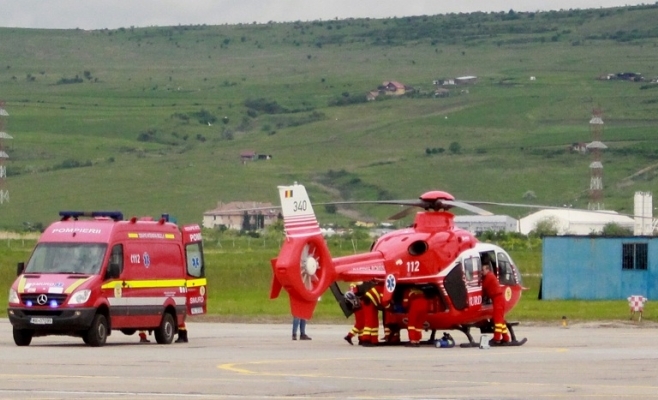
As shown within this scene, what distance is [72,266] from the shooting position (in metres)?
28.2

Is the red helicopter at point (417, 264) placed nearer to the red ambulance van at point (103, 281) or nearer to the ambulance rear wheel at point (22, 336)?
the red ambulance van at point (103, 281)

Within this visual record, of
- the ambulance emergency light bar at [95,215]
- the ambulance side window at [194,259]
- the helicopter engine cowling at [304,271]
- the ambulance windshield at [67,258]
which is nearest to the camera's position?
the helicopter engine cowling at [304,271]

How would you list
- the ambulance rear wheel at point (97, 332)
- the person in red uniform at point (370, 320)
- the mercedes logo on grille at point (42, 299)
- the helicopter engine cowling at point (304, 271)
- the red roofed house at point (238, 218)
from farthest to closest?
the red roofed house at point (238, 218) → the person in red uniform at point (370, 320) → the ambulance rear wheel at point (97, 332) → the mercedes logo on grille at point (42, 299) → the helicopter engine cowling at point (304, 271)

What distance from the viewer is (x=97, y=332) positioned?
27.7 m

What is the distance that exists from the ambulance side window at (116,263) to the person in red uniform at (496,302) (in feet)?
23.0

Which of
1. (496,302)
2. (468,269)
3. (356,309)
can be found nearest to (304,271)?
(356,309)

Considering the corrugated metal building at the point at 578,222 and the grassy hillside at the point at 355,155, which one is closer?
the corrugated metal building at the point at 578,222

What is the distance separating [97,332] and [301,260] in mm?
4282

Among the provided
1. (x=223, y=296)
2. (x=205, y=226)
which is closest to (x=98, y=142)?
(x=205, y=226)

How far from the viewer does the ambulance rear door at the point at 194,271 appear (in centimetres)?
3082

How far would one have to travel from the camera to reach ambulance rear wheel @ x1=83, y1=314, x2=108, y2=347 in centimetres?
2758

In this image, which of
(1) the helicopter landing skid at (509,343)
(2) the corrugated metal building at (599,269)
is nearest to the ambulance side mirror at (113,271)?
(1) the helicopter landing skid at (509,343)

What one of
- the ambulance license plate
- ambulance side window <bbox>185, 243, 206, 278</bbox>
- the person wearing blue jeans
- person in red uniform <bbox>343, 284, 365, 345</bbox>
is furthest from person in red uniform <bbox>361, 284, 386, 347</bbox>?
the ambulance license plate

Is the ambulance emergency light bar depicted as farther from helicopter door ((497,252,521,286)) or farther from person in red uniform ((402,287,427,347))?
helicopter door ((497,252,521,286))
